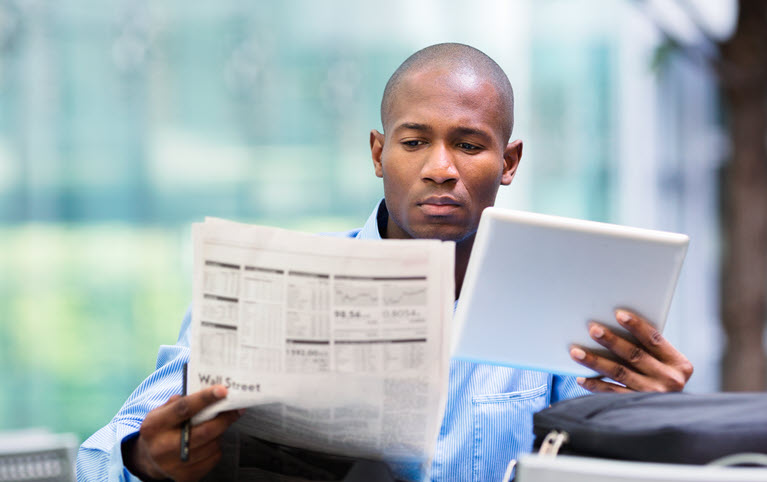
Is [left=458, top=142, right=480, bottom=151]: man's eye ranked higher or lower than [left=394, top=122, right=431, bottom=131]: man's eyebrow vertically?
lower

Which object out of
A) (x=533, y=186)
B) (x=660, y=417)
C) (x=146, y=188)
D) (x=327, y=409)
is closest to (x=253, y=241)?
(x=327, y=409)

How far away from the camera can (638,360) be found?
112 centimetres

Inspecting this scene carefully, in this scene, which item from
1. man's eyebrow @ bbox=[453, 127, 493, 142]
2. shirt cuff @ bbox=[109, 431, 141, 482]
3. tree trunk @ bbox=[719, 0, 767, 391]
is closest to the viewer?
shirt cuff @ bbox=[109, 431, 141, 482]

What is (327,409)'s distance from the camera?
38.1 inches

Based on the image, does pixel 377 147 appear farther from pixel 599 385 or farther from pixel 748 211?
pixel 748 211

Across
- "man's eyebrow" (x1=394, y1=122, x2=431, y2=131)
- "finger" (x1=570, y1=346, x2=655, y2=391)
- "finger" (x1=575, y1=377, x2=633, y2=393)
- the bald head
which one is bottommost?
"finger" (x1=575, y1=377, x2=633, y2=393)

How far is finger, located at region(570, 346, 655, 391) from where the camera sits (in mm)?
1109

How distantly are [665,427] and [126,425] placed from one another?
0.72m

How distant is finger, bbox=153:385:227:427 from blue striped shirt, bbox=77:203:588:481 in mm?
239

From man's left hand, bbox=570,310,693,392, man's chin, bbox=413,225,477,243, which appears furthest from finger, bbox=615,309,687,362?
man's chin, bbox=413,225,477,243

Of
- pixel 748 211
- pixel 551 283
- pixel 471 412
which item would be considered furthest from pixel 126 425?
pixel 748 211

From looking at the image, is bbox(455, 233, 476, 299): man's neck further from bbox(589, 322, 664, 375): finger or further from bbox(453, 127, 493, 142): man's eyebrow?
bbox(589, 322, 664, 375): finger

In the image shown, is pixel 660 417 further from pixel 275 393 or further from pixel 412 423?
pixel 275 393

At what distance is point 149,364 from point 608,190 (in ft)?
6.02
